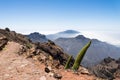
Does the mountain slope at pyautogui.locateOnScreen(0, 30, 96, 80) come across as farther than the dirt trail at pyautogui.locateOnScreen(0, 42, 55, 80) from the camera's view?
Yes

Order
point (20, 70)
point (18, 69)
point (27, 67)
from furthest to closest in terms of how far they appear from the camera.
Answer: point (27, 67)
point (18, 69)
point (20, 70)

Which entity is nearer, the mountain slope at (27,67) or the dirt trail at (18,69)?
the dirt trail at (18,69)

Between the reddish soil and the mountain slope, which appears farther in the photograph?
the mountain slope

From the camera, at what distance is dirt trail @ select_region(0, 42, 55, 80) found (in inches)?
765

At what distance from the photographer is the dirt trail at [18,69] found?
19.4 meters

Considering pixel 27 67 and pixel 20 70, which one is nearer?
pixel 20 70

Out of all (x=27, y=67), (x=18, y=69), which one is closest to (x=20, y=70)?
(x=18, y=69)

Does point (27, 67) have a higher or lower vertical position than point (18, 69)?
higher

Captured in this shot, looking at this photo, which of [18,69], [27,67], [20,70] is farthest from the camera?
[27,67]

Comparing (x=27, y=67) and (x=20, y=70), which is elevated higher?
(x=27, y=67)

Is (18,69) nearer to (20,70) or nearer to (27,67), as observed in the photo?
(20,70)

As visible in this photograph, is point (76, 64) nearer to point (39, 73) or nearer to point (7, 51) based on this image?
point (7, 51)

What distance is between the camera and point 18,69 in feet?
69.8

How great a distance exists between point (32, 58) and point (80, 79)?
262 inches
